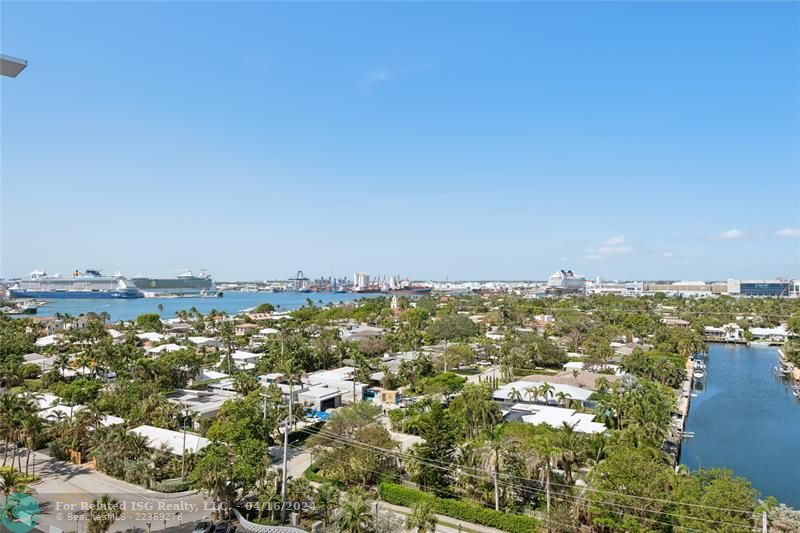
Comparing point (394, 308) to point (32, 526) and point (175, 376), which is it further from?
point (32, 526)

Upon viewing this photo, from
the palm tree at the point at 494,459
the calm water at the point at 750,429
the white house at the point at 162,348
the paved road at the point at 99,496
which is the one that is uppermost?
the palm tree at the point at 494,459

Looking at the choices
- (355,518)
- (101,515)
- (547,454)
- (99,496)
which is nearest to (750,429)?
(547,454)

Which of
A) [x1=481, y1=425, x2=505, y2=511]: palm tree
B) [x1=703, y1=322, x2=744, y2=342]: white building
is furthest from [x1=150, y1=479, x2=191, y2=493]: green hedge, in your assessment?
[x1=703, y1=322, x2=744, y2=342]: white building

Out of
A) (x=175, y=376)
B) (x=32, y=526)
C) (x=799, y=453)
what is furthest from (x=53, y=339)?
(x=799, y=453)

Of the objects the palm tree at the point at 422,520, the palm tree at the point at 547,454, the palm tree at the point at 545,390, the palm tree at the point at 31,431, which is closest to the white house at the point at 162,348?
the palm tree at the point at 31,431

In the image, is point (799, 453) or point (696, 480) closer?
point (696, 480)

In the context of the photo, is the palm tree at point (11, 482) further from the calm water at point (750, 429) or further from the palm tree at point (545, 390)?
the calm water at point (750, 429)
